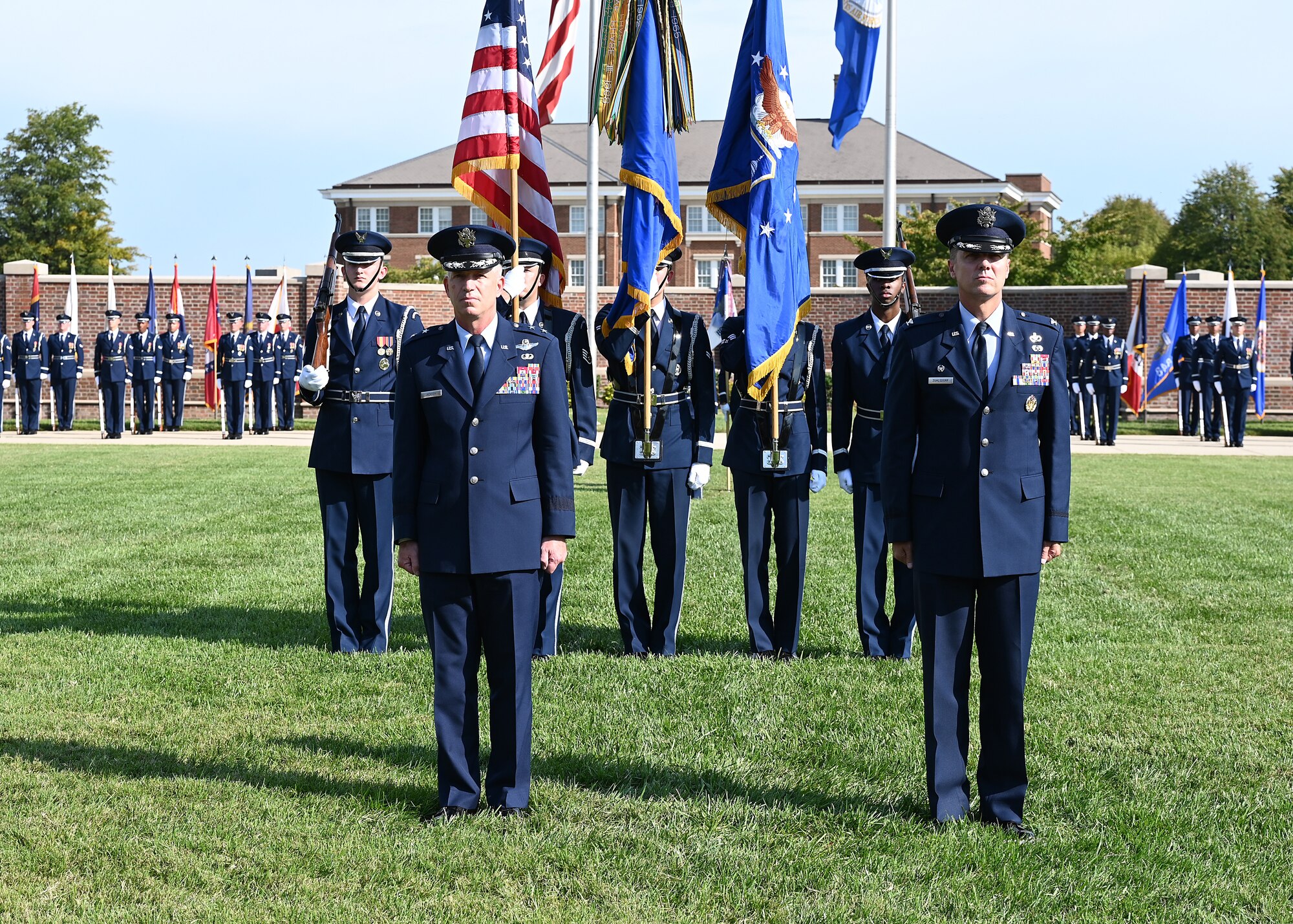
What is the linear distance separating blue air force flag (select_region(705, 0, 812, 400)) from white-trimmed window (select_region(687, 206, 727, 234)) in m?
49.7

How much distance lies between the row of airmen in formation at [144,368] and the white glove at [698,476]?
18274 millimetres

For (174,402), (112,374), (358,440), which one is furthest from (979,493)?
(174,402)

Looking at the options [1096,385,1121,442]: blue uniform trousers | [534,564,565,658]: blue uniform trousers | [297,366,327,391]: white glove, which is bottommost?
[534,564,565,658]: blue uniform trousers

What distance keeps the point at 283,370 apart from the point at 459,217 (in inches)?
1416

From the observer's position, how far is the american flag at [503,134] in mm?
8023

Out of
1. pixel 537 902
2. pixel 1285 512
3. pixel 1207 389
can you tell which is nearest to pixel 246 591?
pixel 537 902

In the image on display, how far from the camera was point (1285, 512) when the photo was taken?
44.8 ft

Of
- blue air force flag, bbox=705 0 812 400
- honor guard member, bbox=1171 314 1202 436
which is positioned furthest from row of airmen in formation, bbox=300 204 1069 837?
honor guard member, bbox=1171 314 1202 436

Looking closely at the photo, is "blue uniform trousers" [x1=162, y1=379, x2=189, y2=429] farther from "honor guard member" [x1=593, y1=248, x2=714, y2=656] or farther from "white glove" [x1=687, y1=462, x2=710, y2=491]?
"white glove" [x1=687, y1=462, x2=710, y2=491]

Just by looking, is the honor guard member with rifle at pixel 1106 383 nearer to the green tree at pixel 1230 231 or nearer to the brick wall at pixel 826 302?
the brick wall at pixel 826 302

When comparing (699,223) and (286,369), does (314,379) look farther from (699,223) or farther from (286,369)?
(699,223)

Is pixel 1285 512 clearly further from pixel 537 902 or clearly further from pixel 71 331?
pixel 71 331

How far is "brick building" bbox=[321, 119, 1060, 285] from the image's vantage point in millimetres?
56500

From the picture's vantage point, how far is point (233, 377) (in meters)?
25.1
